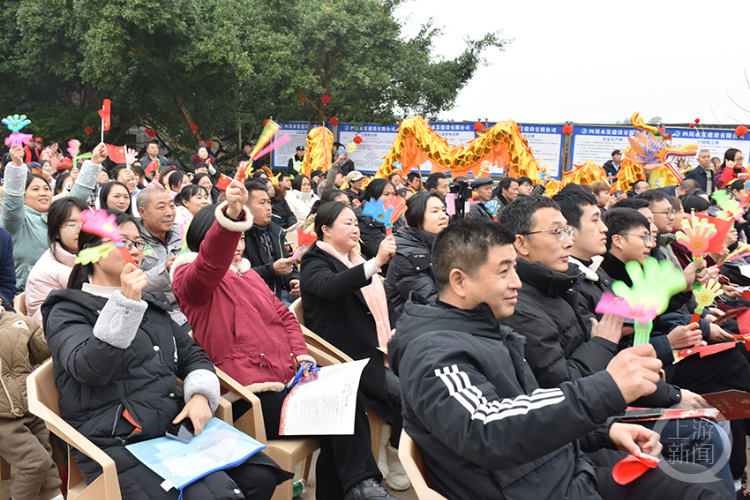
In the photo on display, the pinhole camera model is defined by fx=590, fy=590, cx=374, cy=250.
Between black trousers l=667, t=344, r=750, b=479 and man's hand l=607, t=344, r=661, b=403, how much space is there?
5.77 ft

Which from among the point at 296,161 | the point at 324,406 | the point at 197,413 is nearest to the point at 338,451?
the point at 324,406

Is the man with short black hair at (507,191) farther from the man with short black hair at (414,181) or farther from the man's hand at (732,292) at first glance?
the man's hand at (732,292)

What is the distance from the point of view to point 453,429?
140 centimetres

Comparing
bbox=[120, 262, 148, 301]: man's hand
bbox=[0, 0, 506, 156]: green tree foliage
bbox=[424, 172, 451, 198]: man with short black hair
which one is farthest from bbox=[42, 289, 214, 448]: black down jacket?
bbox=[0, 0, 506, 156]: green tree foliage

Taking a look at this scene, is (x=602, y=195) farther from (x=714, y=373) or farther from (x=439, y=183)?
(x=714, y=373)

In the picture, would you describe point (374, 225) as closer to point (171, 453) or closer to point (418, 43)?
point (171, 453)

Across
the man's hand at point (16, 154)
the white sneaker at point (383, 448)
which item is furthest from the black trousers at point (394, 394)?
the man's hand at point (16, 154)

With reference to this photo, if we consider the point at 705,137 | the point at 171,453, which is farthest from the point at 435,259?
the point at 705,137

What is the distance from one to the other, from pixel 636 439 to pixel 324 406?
1203 millimetres

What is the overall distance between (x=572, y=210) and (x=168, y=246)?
231 cm

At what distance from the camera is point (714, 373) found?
294 centimetres

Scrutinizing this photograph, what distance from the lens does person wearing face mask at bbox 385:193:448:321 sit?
132 inches

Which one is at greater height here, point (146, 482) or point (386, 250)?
point (386, 250)

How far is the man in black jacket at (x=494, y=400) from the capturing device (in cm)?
134
